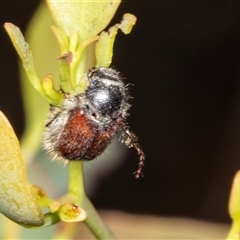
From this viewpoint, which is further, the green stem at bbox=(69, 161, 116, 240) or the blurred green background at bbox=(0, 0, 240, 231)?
the blurred green background at bbox=(0, 0, 240, 231)

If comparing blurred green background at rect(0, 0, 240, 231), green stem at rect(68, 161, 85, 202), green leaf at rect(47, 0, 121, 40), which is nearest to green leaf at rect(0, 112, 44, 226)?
green stem at rect(68, 161, 85, 202)

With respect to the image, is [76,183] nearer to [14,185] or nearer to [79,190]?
[79,190]

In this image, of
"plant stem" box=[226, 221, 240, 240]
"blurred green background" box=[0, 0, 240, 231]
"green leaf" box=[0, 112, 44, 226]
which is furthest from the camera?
"blurred green background" box=[0, 0, 240, 231]

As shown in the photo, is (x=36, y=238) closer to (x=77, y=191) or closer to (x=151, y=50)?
(x=77, y=191)

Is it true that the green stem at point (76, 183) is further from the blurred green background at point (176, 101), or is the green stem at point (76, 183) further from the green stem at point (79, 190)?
the blurred green background at point (176, 101)

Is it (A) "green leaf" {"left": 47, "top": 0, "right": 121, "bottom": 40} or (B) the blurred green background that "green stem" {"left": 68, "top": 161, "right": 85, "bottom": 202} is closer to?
(A) "green leaf" {"left": 47, "top": 0, "right": 121, "bottom": 40}

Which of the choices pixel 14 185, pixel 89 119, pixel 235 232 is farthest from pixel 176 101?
pixel 14 185
